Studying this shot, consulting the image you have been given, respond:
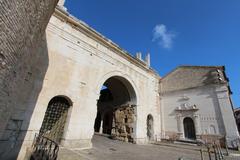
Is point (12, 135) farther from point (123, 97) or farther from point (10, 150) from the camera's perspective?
point (123, 97)

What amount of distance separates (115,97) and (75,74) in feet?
17.3

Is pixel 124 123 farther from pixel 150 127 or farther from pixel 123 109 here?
pixel 150 127

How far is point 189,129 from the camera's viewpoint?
1055 centimetres

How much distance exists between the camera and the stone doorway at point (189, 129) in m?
10.2

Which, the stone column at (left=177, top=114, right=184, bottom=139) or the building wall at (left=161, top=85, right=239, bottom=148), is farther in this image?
the stone column at (left=177, top=114, right=184, bottom=139)

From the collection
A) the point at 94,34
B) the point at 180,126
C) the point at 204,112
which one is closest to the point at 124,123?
the point at 180,126

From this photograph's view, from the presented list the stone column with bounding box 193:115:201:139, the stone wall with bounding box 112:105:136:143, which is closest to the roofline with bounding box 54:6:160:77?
the stone wall with bounding box 112:105:136:143

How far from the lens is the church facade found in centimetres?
558

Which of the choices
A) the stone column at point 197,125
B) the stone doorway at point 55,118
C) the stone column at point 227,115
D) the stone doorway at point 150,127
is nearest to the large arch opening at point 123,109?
the stone doorway at point 150,127

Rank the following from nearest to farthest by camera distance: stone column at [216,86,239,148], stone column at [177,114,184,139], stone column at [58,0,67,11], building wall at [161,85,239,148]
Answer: stone column at [58,0,67,11] < stone column at [216,86,239,148] < building wall at [161,85,239,148] < stone column at [177,114,184,139]

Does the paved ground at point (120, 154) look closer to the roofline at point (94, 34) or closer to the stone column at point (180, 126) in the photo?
the stone column at point (180, 126)

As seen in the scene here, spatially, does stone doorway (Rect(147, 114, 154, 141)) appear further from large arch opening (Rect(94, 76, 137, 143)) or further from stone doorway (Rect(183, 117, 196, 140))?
stone doorway (Rect(183, 117, 196, 140))

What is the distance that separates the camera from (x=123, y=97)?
10.4m

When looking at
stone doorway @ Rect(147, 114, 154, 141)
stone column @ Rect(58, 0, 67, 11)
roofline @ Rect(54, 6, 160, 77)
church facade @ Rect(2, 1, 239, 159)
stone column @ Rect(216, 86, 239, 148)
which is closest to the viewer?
church facade @ Rect(2, 1, 239, 159)
